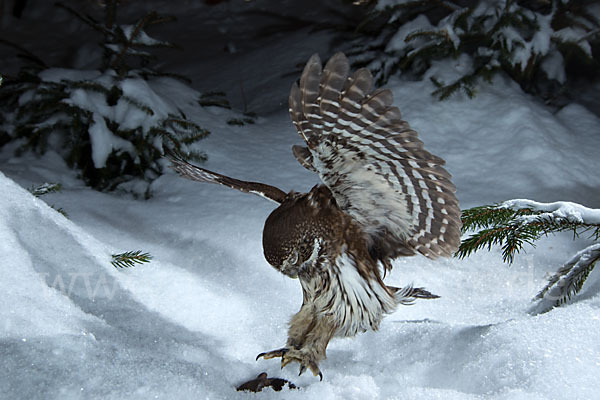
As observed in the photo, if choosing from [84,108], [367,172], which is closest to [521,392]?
[367,172]

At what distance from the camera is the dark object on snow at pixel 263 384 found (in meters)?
1.47

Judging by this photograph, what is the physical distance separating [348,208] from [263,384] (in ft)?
2.00

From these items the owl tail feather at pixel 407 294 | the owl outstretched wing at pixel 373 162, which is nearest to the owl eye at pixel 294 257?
the owl outstretched wing at pixel 373 162

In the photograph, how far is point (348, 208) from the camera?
5.25 ft

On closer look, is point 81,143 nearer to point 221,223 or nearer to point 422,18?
point 221,223

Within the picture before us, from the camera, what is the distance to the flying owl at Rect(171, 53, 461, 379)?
1291mm

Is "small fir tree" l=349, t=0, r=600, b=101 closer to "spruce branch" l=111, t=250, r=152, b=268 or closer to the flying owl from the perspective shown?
the flying owl

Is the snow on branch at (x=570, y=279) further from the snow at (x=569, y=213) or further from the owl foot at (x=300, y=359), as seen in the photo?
the owl foot at (x=300, y=359)

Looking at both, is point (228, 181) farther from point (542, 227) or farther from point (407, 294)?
point (542, 227)

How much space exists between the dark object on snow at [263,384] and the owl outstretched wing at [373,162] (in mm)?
545

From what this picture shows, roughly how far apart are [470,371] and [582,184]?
7.43 feet

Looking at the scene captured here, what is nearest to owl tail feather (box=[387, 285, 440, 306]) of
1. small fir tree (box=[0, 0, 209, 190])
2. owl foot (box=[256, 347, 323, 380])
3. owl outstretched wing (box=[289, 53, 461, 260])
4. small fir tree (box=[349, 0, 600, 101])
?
owl outstretched wing (box=[289, 53, 461, 260])

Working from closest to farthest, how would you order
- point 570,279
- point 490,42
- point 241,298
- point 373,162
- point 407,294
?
point 373,162, point 570,279, point 407,294, point 241,298, point 490,42

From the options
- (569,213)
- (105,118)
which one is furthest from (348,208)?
(105,118)
